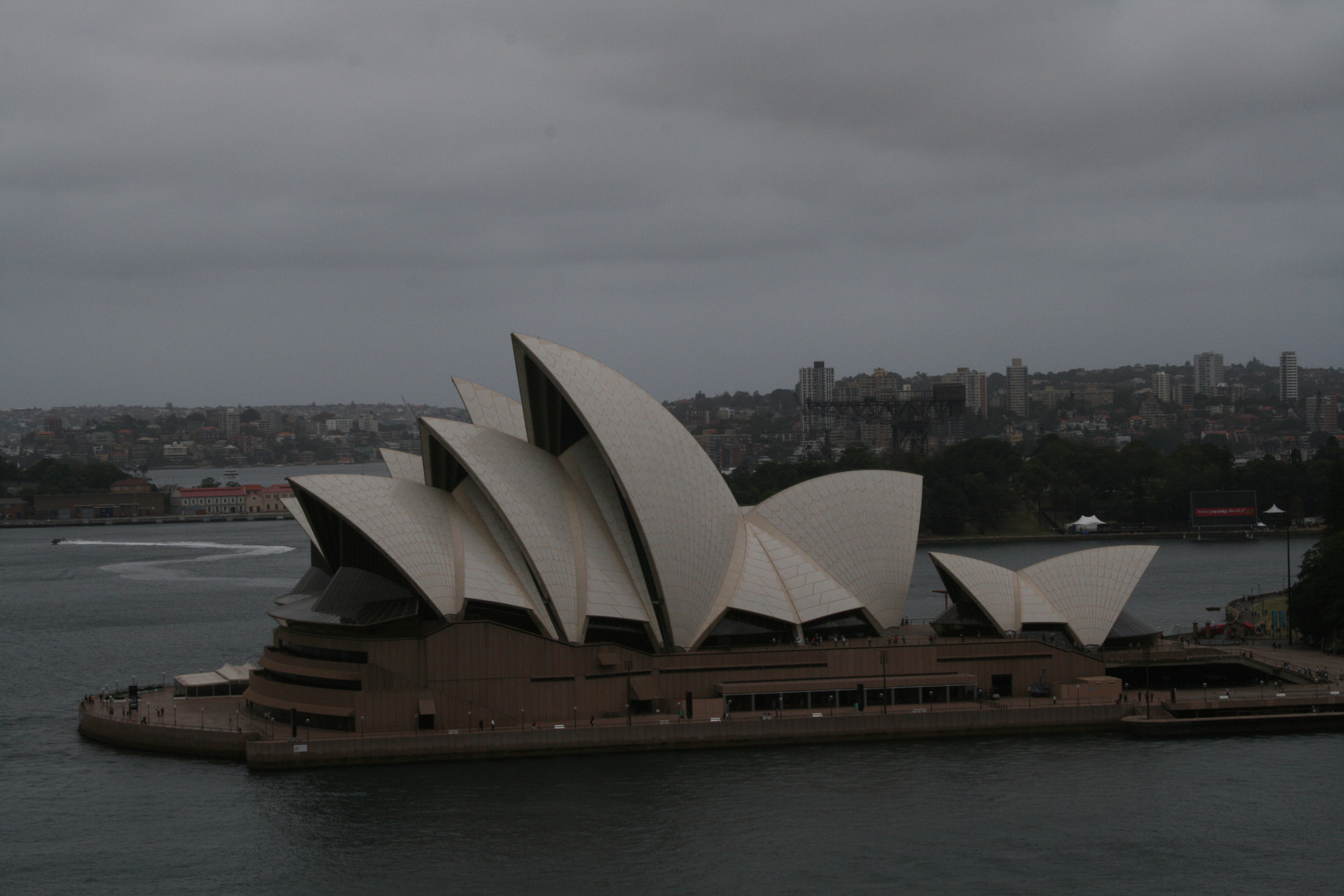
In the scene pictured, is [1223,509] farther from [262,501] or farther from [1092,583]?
[262,501]

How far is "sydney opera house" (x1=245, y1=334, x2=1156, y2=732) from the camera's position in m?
38.4

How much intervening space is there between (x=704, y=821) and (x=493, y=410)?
60.5 ft

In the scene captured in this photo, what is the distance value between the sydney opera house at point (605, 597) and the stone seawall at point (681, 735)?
1.20m

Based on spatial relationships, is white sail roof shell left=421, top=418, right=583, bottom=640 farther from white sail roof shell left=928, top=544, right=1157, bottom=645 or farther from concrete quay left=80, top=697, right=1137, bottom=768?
white sail roof shell left=928, top=544, right=1157, bottom=645

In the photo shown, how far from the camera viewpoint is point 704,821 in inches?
1243

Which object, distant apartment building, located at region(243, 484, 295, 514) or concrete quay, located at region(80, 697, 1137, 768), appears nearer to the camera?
concrete quay, located at region(80, 697, 1137, 768)

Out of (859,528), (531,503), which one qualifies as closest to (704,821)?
(531,503)

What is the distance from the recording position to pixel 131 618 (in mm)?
67688

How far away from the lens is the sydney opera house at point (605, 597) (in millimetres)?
38406

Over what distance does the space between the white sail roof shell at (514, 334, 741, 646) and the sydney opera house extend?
63mm

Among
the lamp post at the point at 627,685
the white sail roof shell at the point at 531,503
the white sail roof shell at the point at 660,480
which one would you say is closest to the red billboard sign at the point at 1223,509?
the white sail roof shell at the point at 660,480

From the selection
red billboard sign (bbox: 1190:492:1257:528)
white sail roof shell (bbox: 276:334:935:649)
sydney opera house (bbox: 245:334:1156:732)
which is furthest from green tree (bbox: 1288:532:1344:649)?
red billboard sign (bbox: 1190:492:1257:528)

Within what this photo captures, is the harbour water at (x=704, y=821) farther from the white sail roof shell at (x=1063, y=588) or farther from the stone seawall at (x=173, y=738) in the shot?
the white sail roof shell at (x=1063, y=588)

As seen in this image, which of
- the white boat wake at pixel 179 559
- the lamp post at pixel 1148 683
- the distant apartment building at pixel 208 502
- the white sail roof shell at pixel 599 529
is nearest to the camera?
the white sail roof shell at pixel 599 529
